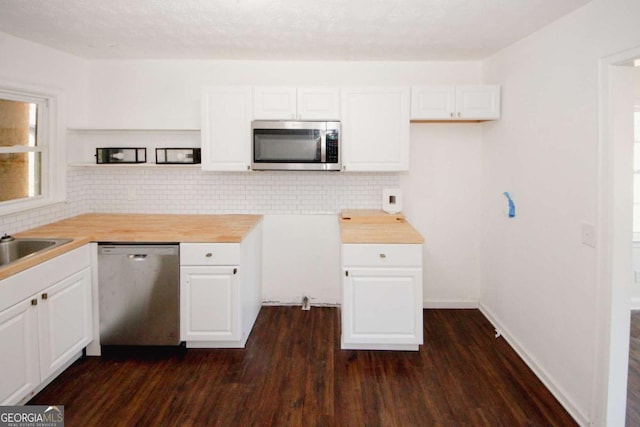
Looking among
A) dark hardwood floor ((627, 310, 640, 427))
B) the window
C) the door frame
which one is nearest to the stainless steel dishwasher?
the window

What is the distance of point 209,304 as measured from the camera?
2936 millimetres

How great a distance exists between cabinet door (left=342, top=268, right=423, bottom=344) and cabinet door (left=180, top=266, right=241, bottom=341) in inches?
31.6

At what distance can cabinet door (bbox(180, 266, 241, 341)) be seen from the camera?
291 cm

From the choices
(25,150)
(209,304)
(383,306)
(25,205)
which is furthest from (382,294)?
(25,150)

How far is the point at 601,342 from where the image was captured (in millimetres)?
2104

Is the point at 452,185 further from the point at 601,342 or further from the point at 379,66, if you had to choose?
the point at 601,342

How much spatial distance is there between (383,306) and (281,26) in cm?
202

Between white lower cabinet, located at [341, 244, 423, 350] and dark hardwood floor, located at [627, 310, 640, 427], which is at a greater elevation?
white lower cabinet, located at [341, 244, 423, 350]

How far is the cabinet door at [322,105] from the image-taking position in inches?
130

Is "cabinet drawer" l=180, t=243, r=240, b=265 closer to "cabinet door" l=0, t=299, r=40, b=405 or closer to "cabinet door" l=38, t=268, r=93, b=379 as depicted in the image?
"cabinet door" l=38, t=268, r=93, b=379

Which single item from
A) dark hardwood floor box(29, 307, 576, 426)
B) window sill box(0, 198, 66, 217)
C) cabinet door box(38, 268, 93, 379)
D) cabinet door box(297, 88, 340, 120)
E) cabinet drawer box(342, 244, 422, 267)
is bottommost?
dark hardwood floor box(29, 307, 576, 426)

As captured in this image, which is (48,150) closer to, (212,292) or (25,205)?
(25,205)

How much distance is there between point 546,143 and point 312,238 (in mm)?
2034

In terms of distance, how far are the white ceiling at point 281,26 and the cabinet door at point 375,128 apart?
0.36 meters
